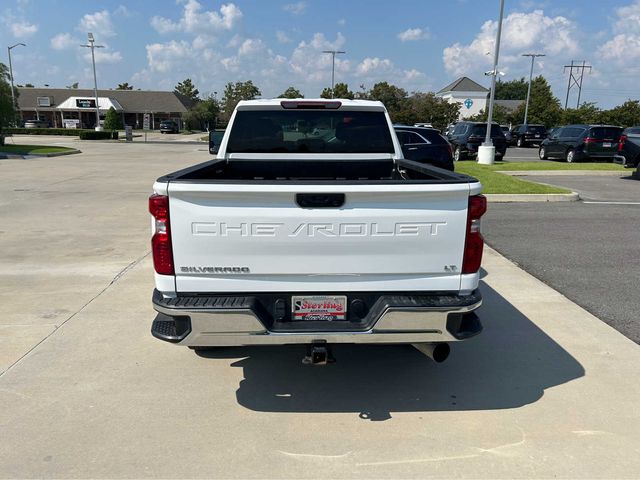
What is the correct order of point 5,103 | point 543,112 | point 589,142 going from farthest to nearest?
point 543,112 < point 5,103 < point 589,142

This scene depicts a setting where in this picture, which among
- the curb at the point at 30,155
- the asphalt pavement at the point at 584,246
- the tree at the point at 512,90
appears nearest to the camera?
the asphalt pavement at the point at 584,246

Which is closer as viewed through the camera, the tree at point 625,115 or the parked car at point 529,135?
the parked car at point 529,135

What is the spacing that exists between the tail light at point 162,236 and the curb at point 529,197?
10.6 m

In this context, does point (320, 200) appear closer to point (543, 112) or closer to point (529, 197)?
point (529, 197)

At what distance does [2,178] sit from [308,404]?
54.8 feet

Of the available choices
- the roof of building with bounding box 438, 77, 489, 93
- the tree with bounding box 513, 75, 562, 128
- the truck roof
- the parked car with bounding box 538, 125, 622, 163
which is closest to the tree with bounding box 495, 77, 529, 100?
the roof of building with bounding box 438, 77, 489, 93

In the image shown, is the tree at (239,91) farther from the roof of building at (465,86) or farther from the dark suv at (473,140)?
the dark suv at (473,140)

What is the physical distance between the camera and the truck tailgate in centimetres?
299

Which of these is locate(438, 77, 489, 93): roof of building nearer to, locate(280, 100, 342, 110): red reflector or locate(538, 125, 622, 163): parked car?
locate(538, 125, 622, 163): parked car

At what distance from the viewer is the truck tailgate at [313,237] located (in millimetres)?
2994

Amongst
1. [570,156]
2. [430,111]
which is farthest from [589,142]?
[430,111]

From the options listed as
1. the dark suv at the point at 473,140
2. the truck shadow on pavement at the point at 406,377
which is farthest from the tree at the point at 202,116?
the truck shadow on pavement at the point at 406,377

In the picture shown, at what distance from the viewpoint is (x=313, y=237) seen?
3057 millimetres

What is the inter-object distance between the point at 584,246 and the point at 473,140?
634 inches
